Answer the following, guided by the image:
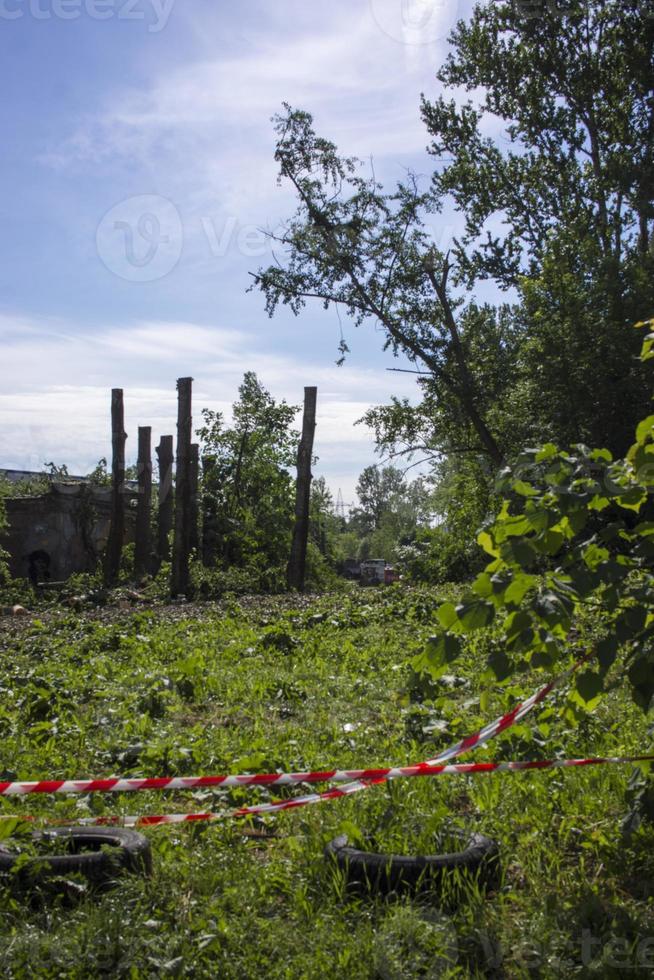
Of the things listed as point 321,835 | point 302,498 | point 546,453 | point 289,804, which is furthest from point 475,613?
point 302,498

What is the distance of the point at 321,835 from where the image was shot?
13.9ft

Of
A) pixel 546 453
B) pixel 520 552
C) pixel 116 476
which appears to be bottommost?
pixel 520 552

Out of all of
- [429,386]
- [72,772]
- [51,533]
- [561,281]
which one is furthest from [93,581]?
[72,772]

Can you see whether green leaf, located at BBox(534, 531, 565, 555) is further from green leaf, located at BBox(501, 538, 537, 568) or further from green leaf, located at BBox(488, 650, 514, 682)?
green leaf, located at BBox(488, 650, 514, 682)

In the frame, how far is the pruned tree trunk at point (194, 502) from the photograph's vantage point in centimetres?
2241

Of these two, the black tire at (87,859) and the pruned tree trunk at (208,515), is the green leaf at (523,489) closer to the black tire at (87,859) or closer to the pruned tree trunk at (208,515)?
the black tire at (87,859)

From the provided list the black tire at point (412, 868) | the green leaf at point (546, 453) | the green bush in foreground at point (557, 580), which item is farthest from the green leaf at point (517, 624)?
the black tire at point (412, 868)

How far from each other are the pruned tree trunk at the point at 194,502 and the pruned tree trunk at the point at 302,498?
2.74 metres

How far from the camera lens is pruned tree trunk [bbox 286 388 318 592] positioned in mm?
20781

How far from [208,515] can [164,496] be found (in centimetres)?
133

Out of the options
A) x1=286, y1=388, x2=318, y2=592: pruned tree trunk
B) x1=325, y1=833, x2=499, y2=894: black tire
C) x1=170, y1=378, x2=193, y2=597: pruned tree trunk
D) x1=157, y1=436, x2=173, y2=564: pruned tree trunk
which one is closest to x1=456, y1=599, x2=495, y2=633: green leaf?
x1=325, y1=833, x2=499, y2=894: black tire

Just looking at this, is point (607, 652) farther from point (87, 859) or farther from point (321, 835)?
point (87, 859)

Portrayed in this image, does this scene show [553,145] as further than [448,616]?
Yes

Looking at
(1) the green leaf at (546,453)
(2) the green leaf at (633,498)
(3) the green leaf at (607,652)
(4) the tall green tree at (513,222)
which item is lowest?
(3) the green leaf at (607,652)
